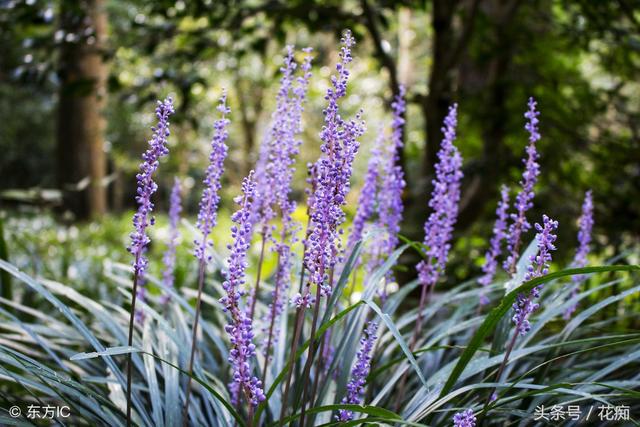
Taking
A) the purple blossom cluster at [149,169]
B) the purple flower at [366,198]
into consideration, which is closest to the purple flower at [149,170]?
the purple blossom cluster at [149,169]

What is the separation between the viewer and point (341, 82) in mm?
1620

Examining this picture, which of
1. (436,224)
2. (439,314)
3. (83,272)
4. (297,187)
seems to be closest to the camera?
(436,224)

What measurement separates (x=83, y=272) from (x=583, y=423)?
4.78 metres

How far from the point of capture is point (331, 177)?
5.13 feet

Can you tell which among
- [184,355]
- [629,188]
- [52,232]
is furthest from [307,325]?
[52,232]

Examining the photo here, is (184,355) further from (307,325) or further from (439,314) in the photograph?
(439,314)

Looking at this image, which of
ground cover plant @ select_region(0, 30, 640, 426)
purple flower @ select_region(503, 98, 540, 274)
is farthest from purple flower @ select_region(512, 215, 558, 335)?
purple flower @ select_region(503, 98, 540, 274)

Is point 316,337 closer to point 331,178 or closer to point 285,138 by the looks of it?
point 331,178

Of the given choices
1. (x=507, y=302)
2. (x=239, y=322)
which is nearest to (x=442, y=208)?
(x=507, y=302)

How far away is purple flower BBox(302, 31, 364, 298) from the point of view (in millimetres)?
1559

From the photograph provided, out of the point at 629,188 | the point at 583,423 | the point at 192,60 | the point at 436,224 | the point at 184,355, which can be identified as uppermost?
the point at 192,60

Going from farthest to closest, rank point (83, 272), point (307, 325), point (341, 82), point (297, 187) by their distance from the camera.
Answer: point (297, 187) → point (83, 272) → point (307, 325) → point (341, 82)

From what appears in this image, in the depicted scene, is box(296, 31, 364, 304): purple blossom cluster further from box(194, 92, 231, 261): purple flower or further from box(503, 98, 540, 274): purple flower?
box(503, 98, 540, 274): purple flower

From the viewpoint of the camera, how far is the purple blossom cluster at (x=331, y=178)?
1559 mm
